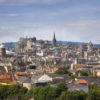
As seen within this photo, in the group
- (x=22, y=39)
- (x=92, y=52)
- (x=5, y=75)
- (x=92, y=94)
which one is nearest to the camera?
(x=92, y=94)

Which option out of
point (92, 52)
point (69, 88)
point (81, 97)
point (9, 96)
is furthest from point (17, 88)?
point (92, 52)

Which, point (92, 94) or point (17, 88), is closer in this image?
point (92, 94)

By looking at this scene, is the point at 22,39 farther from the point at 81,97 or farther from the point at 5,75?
the point at 81,97

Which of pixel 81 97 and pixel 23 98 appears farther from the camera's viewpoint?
pixel 23 98

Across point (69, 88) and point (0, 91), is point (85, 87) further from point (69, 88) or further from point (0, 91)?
point (0, 91)

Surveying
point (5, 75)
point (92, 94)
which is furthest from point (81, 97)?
point (5, 75)

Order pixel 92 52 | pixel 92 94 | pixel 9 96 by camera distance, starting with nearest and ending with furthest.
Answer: pixel 92 94
pixel 9 96
pixel 92 52
